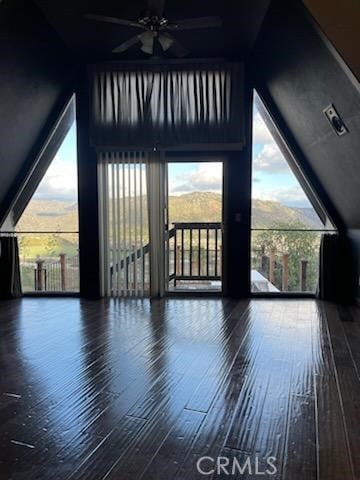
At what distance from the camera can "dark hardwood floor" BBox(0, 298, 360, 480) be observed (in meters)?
1.64

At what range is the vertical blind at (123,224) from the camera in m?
4.97

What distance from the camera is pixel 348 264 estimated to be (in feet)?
15.7

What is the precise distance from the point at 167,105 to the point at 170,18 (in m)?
1.19

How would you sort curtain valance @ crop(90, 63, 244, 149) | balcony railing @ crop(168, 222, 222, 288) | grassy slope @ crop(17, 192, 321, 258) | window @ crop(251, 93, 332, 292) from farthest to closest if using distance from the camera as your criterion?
1. balcony railing @ crop(168, 222, 222, 288)
2. grassy slope @ crop(17, 192, 321, 258)
3. window @ crop(251, 93, 332, 292)
4. curtain valance @ crop(90, 63, 244, 149)

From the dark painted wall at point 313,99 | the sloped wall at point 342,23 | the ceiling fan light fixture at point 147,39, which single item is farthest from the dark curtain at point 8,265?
the sloped wall at point 342,23

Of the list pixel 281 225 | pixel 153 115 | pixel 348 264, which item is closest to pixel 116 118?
pixel 153 115

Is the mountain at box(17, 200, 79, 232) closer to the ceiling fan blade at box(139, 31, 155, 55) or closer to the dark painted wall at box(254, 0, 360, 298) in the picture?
the ceiling fan blade at box(139, 31, 155, 55)

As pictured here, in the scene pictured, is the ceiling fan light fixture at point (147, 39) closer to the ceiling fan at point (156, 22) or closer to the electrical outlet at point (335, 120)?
the ceiling fan at point (156, 22)

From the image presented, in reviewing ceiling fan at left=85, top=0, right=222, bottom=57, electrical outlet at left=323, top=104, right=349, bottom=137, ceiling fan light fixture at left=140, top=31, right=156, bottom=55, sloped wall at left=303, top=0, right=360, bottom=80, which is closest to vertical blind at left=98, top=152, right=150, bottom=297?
ceiling fan light fixture at left=140, top=31, right=156, bottom=55

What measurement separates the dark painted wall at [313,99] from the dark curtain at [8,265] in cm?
398

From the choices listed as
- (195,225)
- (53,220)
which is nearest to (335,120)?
(195,225)

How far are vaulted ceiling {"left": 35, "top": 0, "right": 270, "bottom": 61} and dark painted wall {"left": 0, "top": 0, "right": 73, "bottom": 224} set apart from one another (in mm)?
196

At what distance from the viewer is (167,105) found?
4.77 meters

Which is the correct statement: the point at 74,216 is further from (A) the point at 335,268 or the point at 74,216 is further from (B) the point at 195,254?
(A) the point at 335,268
